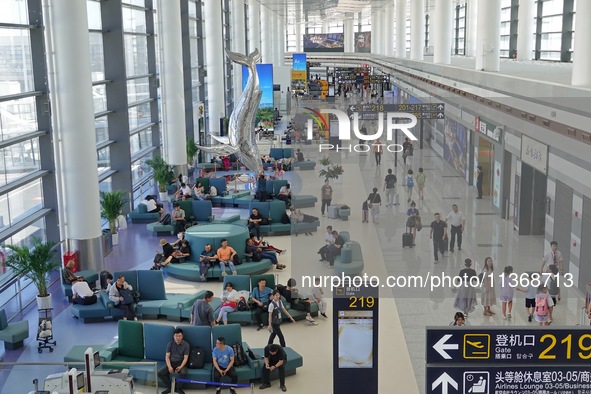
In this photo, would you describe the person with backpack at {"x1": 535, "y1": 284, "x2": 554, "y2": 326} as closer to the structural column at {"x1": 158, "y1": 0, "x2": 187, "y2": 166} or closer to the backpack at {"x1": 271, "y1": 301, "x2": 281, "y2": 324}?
the backpack at {"x1": 271, "y1": 301, "x2": 281, "y2": 324}

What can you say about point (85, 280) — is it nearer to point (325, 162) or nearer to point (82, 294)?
point (82, 294)

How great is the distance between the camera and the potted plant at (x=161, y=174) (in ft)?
93.9

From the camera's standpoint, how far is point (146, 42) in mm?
30953

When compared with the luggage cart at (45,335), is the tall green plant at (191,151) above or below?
above

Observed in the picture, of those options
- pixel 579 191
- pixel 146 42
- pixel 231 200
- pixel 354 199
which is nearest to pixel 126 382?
pixel 354 199

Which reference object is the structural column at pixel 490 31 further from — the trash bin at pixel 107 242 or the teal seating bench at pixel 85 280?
the trash bin at pixel 107 242

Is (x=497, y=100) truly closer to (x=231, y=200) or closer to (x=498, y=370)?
(x=498, y=370)

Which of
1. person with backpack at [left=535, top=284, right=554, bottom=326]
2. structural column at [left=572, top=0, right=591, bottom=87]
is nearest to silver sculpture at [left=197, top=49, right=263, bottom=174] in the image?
structural column at [left=572, top=0, right=591, bottom=87]

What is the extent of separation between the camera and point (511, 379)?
20.7 feet

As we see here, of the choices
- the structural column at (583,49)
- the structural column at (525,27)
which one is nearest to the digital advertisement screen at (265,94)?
the structural column at (525,27)

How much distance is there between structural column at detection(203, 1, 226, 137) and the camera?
4003 cm

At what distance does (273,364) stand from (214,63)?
98.6 feet

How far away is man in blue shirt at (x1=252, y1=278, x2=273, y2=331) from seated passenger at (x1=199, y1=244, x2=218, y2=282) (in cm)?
300

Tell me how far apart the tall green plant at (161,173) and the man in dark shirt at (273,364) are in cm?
1665
